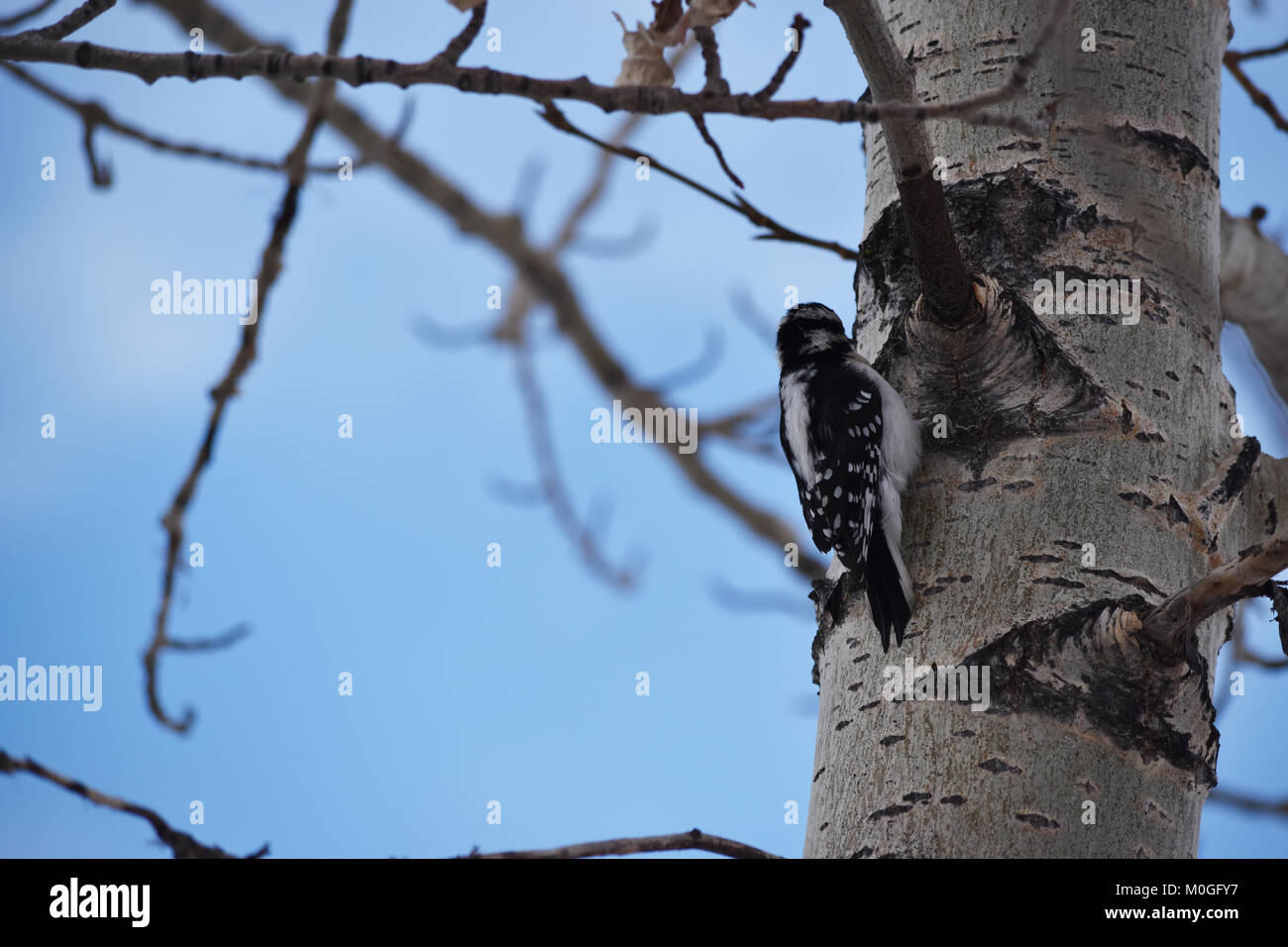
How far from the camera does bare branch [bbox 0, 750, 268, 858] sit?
71.4 inches

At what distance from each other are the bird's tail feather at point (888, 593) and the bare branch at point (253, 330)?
1397 mm

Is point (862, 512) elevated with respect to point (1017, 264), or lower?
lower

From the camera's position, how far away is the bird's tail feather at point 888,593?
2.50 meters

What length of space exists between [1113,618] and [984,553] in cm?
31

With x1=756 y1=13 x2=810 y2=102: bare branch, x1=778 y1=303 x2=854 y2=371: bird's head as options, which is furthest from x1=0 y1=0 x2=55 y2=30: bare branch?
x1=778 y1=303 x2=854 y2=371: bird's head

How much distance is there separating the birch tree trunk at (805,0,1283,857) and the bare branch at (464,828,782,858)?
0.23 metres

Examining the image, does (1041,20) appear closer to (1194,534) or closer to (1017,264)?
(1017,264)

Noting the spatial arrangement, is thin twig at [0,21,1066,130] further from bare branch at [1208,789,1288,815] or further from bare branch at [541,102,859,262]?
bare branch at [1208,789,1288,815]

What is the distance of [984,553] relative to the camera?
2.48 meters

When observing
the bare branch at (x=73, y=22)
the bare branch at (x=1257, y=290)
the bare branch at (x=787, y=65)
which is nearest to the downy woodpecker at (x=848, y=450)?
the bare branch at (x=1257, y=290)

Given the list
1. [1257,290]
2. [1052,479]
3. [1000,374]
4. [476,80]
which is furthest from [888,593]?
[476,80]

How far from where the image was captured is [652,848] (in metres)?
2.04
